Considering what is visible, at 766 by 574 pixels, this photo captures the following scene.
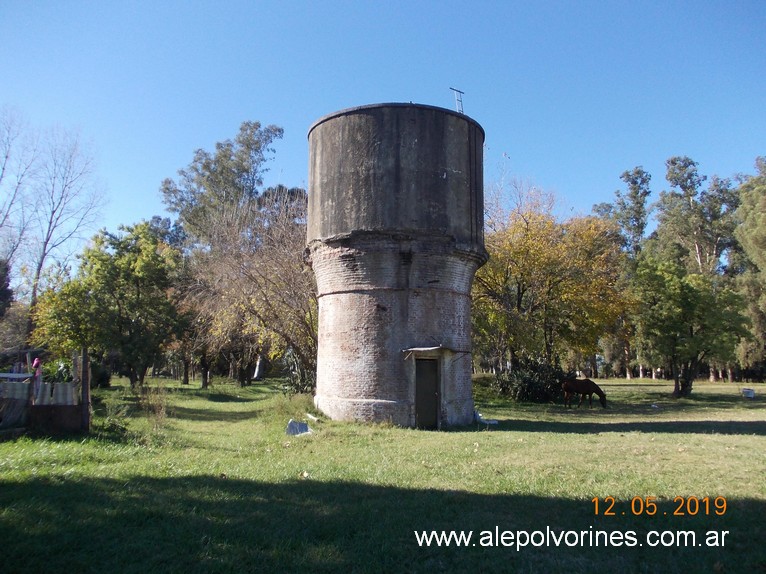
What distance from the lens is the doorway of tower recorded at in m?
15.5

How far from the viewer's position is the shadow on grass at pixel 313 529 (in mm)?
5020

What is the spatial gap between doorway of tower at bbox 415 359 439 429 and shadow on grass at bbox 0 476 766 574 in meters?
8.05

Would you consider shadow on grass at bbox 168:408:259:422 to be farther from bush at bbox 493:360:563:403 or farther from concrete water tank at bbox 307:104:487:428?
bush at bbox 493:360:563:403

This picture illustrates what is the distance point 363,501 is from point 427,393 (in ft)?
29.0

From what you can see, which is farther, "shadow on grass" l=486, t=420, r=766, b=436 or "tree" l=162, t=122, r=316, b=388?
"tree" l=162, t=122, r=316, b=388

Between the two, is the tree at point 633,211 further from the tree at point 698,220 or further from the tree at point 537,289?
the tree at point 537,289

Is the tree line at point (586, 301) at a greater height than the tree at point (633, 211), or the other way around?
the tree at point (633, 211)

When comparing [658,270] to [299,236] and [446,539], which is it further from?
[446,539]

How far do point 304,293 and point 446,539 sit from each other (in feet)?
58.6

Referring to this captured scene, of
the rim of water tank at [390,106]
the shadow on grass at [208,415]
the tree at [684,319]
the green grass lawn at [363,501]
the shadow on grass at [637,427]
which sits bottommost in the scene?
the shadow on grass at [208,415]

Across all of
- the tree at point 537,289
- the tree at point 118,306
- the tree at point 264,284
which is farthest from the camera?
the tree at point 537,289

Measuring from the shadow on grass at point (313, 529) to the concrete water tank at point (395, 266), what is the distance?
7870mm

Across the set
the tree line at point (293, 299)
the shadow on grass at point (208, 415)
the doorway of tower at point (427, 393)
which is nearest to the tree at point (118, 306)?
the tree line at point (293, 299)

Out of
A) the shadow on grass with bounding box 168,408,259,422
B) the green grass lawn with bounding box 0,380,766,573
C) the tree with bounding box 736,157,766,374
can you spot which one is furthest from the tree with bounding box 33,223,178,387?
the tree with bounding box 736,157,766,374
